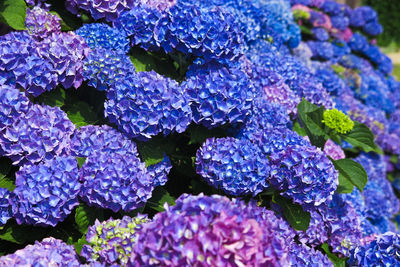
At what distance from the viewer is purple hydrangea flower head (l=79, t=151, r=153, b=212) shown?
5.54 ft

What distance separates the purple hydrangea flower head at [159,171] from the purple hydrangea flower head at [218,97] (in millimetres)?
279

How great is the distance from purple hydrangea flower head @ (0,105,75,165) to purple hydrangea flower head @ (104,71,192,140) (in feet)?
0.86

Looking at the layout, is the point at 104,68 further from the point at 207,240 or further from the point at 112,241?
the point at 207,240

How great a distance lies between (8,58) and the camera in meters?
1.87

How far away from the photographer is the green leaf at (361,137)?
2.56 meters

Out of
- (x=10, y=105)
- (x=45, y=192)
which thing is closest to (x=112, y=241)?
(x=45, y=192)

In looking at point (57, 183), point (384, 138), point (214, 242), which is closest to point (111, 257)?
point (57, 183)

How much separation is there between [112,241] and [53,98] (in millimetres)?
946

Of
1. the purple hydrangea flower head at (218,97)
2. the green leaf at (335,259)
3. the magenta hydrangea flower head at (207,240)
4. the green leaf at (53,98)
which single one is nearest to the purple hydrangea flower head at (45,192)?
the green leaf at (53,98)

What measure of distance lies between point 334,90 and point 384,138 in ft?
4.31

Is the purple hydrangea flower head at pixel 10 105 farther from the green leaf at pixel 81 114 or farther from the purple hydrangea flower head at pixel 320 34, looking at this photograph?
the purple hydrangea flower head at pixel 320 34

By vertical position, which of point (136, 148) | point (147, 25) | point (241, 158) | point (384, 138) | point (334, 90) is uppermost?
point (147, 25)

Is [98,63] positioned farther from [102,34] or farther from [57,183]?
[57,183]

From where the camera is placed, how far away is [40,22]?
2.18m
